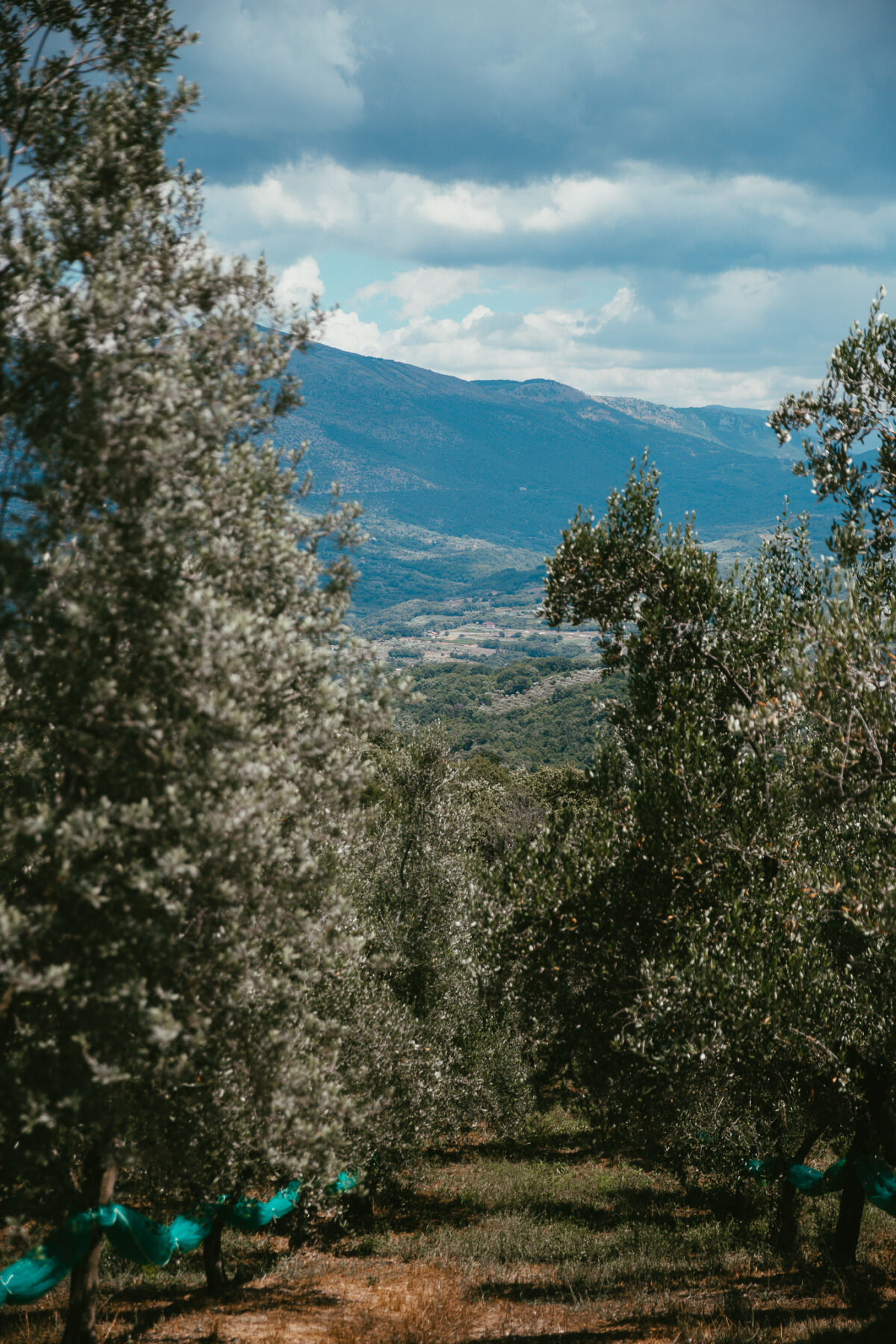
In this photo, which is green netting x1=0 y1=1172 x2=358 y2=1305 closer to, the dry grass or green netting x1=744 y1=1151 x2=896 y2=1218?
the dry grass

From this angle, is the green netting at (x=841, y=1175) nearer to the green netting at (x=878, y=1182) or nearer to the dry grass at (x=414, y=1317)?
the green netting at (x=878, y=1182)

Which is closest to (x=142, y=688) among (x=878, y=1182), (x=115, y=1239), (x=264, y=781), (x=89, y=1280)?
(x=264, y=781)

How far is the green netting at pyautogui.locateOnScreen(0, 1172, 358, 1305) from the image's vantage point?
33.8ft

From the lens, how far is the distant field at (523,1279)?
13891mm

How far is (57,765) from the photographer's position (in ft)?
26.1

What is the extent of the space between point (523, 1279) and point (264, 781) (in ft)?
55.2

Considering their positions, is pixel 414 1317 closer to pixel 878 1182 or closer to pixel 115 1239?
pixel 115 1239

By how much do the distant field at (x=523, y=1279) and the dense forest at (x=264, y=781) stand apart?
127 cm

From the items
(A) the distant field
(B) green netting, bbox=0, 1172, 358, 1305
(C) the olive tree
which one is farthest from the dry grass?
(C) the olive tree

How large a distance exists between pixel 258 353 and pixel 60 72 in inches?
170

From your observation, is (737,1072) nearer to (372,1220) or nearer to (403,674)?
(403,674)

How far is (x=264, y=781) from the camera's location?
7945 millimetres

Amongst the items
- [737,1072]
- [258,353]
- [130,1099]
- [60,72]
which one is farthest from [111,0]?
[737,1072]

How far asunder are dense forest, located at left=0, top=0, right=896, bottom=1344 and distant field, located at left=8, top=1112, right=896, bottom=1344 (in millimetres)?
1273
